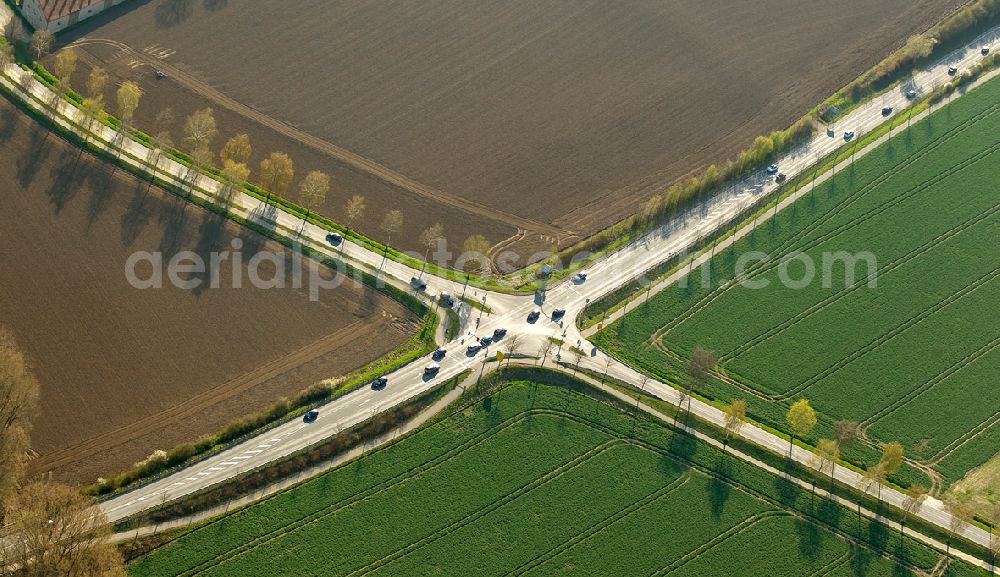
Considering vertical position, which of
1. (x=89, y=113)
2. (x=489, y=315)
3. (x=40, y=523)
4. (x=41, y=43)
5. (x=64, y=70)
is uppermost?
(x=41, y=43)

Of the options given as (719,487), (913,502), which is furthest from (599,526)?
(913,502)

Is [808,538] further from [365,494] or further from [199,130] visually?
[199,130]

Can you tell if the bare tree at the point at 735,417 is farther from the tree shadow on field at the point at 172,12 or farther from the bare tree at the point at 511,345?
the tree shadow on field at the point at 172,12

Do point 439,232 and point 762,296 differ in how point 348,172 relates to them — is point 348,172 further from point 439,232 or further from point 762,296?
point 762,296

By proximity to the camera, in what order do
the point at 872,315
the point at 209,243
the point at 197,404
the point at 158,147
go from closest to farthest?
the point at 197,404 < the point at 872,315 < the point at 209,243 < the point at 158,147

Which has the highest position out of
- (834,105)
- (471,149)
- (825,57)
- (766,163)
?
(825,57)

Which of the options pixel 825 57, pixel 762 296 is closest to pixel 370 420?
pixel 762 296
